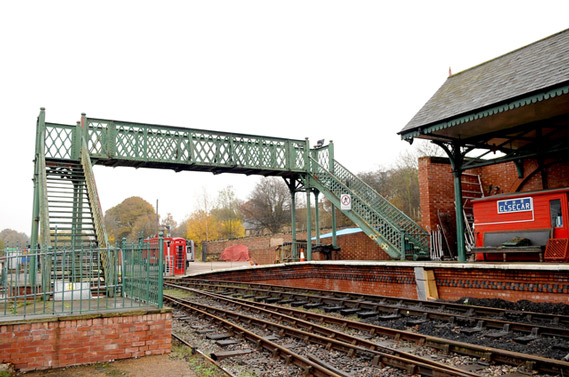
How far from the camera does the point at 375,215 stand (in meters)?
18.2

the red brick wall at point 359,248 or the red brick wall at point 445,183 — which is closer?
the red brick wall at point 445,183

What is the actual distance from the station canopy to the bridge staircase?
12.6ft

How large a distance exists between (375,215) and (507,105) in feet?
25.2

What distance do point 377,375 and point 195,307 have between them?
24.6 ft

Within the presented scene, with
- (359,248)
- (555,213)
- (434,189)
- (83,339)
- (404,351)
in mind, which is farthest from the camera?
(359,248)

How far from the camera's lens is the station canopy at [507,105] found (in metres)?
11.4

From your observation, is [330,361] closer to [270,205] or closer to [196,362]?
[196,362]

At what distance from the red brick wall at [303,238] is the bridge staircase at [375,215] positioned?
2791 millimetres

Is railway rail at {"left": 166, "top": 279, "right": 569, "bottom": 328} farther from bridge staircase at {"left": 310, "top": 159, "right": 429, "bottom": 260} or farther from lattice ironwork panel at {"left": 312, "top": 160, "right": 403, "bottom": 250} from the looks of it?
lattice ironwork panel at {"left": 312, "top": 160, "right": 403, "bottom": 250}

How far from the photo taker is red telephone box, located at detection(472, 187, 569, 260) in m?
12.0

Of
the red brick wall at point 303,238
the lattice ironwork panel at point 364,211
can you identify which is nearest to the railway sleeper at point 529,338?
the lattice ironwork panel at point 364,211

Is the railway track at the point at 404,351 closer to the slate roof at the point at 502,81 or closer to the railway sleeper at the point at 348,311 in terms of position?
the railway sleeper at the point at 348,311

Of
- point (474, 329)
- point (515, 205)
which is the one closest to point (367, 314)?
point (474, 329)

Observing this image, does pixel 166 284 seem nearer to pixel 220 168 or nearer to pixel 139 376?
pixel 220 168
